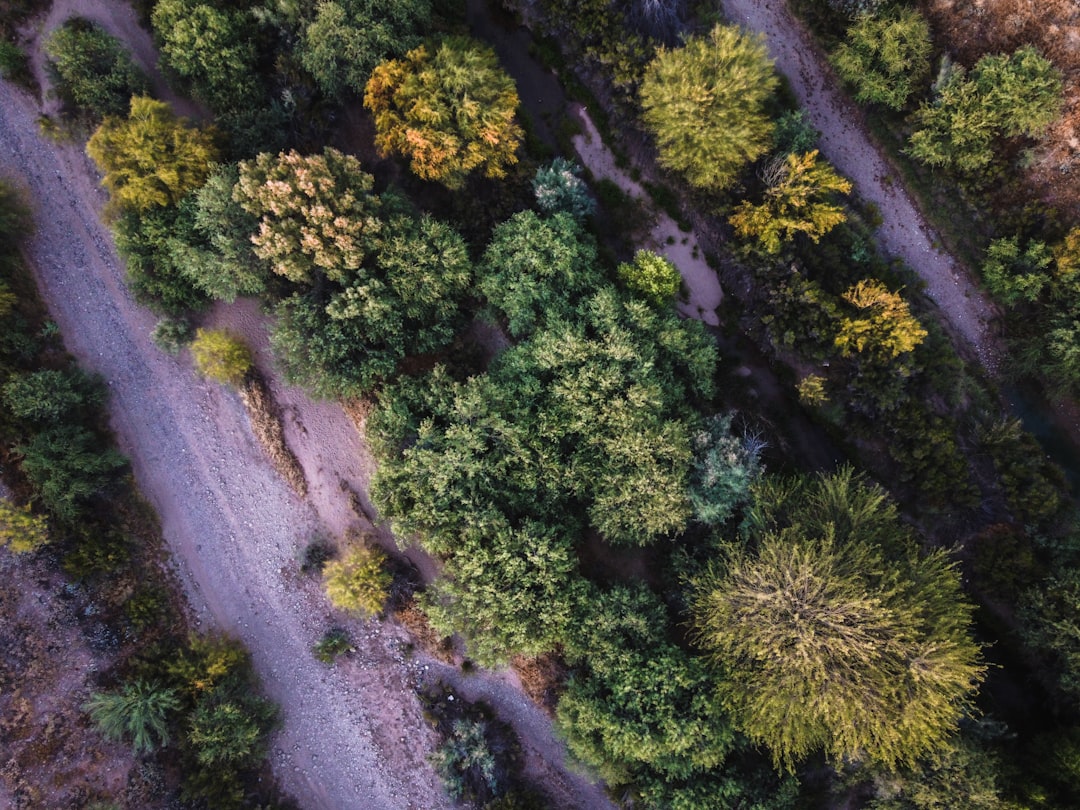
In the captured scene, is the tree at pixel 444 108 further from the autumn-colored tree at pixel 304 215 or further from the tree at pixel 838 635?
the tree at pixel 838 635

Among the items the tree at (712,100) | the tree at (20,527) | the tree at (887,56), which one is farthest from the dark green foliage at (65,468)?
the tree at (887,56)

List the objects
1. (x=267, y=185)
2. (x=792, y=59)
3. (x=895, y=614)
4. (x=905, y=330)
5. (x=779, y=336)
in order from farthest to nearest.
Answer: (x=792, y=59) → (x=779, y=336) → (x=905, y=330) → (x=267, y=185) → (x=895, y=614)

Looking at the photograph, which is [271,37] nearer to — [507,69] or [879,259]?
[507,69]

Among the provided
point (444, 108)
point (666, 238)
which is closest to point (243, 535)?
point (444, 108)

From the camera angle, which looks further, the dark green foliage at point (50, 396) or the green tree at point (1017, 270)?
the green tree at point (1017, 270)

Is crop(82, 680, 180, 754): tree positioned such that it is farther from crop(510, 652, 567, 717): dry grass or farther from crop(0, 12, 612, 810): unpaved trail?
crop(510, 652, 567, 717): dry grass

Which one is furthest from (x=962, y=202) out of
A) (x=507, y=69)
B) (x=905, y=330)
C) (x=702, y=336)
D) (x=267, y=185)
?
(x=267, y=185)

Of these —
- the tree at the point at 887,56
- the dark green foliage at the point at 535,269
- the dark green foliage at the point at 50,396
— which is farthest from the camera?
the tree at the point at 887,56
